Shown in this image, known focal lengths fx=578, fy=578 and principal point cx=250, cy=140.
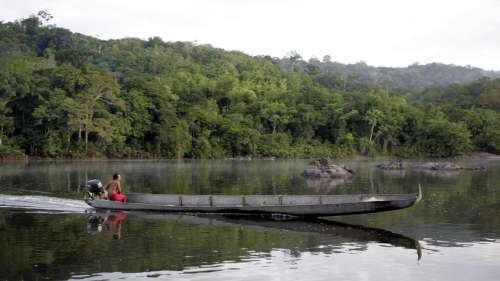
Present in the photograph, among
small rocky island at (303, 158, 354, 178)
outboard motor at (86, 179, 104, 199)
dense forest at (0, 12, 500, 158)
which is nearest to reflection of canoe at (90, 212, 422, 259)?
outboard motor at (86, 179, 104, 199)

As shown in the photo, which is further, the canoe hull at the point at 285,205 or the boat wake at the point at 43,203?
the boat wake at the point at 43,203

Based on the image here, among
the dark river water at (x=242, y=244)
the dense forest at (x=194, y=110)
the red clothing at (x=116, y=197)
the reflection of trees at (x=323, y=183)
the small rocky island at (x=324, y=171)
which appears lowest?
the dark river water at (x=242, y=244)

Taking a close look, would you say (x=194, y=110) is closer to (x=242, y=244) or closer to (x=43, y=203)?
(x=43, y=203)

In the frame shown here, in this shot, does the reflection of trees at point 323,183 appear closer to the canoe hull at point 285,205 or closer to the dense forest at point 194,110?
the canoe hull at point 285,205

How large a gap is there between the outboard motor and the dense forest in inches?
1547

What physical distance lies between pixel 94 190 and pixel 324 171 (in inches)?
903

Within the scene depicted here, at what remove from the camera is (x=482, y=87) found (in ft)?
343

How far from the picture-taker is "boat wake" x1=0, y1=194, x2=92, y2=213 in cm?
2311

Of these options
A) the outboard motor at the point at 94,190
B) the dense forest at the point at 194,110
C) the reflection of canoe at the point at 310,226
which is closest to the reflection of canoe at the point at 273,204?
the reflection of canoe at the point at 310,226

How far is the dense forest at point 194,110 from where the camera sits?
62156mm

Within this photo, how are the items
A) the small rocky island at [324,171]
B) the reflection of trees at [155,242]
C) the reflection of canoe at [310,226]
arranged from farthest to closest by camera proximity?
1. the small rocky island at [324,171]
2. the reflection of canoe at [310,226]
3. the reflection of trees at [155,242]

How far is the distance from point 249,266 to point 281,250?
2.17 m

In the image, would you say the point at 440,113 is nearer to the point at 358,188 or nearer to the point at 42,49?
the point at 358,188

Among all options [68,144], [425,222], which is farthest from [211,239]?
[68,144]
